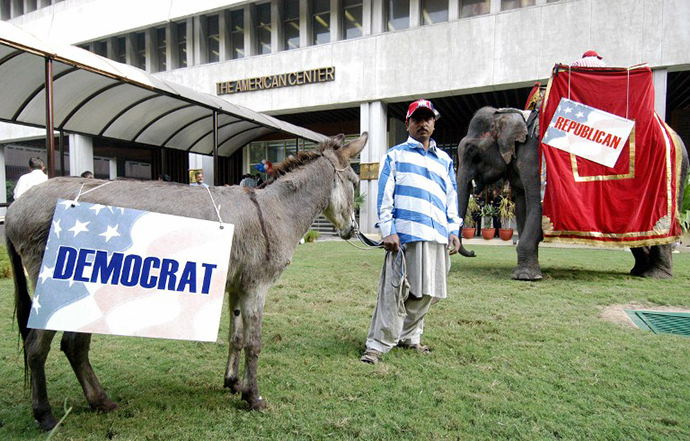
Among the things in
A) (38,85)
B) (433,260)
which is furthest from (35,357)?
Result: (38,85)

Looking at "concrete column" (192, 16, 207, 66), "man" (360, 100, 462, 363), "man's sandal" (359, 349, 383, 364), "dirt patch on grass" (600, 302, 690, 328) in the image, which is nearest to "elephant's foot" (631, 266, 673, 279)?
"dirt patch on grass" (600, 302, 690, 328)

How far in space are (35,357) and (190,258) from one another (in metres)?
1.05

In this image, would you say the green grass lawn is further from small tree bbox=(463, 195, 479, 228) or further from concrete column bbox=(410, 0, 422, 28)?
concrete column bbox=(410, 0, 422, 28)

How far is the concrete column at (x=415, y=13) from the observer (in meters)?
14.6

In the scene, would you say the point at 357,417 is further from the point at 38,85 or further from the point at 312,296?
the point at 38,85

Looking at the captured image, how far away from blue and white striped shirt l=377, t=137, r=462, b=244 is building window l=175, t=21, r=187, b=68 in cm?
1921

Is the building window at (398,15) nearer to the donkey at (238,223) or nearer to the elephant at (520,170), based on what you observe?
the elephant at (520,170)

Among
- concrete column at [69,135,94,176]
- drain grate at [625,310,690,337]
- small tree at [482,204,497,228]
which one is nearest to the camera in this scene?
drain grate at [625,310,690,337]

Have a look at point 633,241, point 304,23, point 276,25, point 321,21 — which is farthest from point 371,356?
point 276,25

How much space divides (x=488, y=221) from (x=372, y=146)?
491cm

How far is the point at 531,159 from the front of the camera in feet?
22.8

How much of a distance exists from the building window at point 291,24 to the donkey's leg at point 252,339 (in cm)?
1665

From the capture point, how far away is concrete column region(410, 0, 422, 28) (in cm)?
1462

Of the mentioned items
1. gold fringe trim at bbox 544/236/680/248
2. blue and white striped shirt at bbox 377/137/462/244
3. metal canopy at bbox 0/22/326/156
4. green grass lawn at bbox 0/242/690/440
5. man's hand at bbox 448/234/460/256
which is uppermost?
metal canopy at bbox 0/22/326/156
